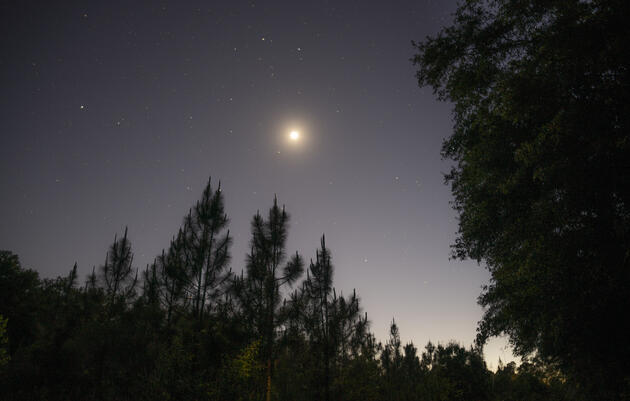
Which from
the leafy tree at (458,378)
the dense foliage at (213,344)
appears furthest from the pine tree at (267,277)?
the leafy tree at (458,378)

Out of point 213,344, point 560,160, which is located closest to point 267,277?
point 213,344

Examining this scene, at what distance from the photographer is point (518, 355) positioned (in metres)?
11.4

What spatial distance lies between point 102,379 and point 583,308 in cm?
2369

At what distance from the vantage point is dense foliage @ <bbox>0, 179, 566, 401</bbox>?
47.4 ft

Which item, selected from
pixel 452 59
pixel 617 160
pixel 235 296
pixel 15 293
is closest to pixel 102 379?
pixel 235 296

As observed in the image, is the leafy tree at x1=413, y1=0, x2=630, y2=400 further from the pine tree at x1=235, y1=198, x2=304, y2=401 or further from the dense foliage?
the pine tree at x1=235, y1=198, x2=304, y2=401

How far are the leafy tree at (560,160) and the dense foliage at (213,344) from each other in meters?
5.03

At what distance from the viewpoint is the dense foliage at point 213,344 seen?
47.4 ft

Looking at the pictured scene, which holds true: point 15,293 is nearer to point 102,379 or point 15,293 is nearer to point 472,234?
point 102,379

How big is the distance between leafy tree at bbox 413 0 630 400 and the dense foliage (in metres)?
5.03

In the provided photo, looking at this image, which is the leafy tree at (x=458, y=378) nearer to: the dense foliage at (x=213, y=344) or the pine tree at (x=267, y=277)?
the dense foliage at (x=213, y=344)

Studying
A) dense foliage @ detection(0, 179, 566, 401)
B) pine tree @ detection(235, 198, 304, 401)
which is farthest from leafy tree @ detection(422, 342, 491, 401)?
pine tree @ detection(235, 198, 304, 401)

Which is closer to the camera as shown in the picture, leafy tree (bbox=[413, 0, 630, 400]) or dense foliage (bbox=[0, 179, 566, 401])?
leafy tree (bbox=[413, 0, 630, 400])

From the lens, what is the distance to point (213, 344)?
1474cm
